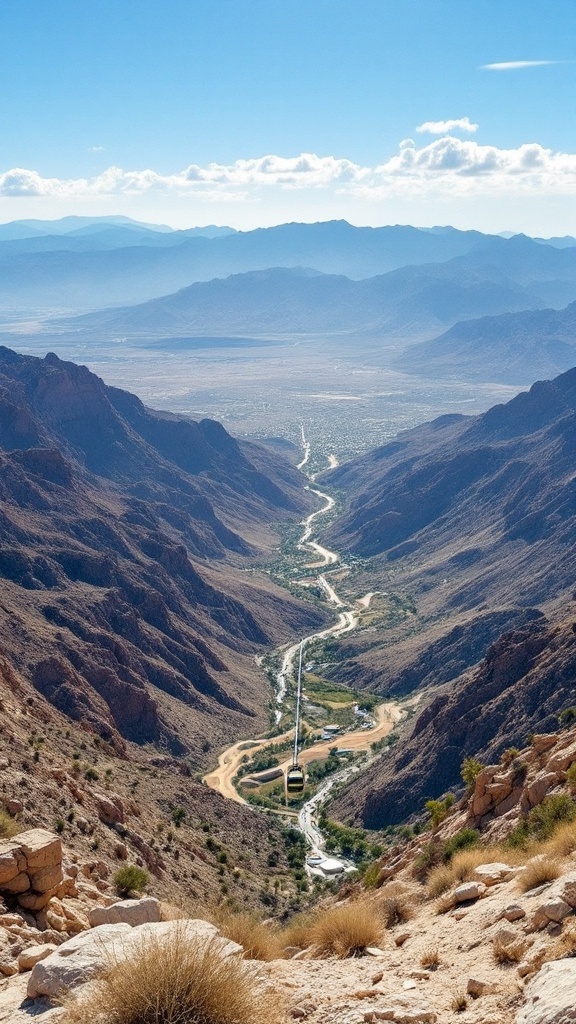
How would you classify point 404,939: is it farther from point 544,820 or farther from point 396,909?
point 544,820

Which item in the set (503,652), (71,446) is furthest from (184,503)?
(503,652)

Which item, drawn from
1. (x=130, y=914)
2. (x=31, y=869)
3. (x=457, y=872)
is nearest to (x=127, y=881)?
(x=31, y=869)

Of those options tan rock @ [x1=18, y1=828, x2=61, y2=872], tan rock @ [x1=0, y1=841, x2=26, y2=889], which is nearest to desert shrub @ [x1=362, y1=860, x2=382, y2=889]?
tan rock @ [x1=18, y1=828, x2=61, y2=872]

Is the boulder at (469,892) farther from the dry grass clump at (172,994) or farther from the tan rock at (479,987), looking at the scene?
the dry grass clump at (172,994)

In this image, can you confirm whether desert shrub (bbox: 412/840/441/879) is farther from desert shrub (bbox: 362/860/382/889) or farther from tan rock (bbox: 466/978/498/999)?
tan rock (bbox: 466/978/498/999)

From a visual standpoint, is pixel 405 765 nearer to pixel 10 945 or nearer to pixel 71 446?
pixel 10 945
